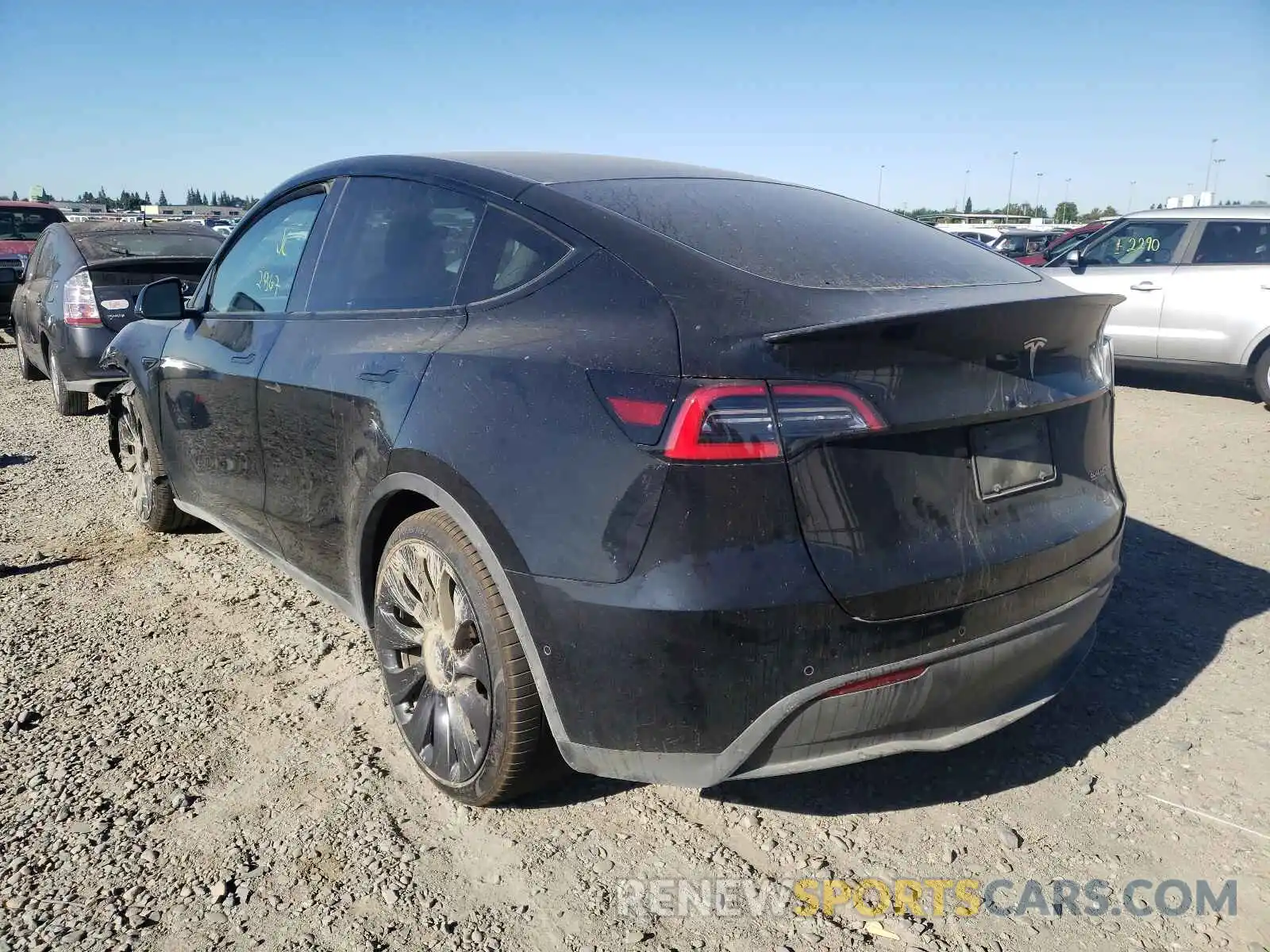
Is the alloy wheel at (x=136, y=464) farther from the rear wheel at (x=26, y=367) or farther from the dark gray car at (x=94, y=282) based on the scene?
the rear wheel at (x=26, y=367)

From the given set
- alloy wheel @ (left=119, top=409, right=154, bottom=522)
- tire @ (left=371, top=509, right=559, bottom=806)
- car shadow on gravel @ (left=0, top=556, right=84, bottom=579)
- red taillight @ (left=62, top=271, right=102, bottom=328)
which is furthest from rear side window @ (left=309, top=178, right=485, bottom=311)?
red taillight @ (left=62, top=271, right=102, bottom=328)

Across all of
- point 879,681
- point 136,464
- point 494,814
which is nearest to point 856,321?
point 879,681

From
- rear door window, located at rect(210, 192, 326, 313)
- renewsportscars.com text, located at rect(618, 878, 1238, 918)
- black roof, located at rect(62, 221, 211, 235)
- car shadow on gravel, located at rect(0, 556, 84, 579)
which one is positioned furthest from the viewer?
black roof, located at rect(62, 221, 211, 235)

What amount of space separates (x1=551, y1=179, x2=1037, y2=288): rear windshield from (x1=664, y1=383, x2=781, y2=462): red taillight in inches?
15.6

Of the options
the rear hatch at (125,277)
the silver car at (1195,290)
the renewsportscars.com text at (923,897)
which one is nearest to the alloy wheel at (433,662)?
the renewsportscars.com text at (923,897)

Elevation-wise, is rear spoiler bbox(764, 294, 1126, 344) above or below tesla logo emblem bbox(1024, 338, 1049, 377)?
above

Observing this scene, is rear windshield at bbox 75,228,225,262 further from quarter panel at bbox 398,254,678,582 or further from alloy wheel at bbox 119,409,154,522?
quarter panel at bbox 398,254,678,582

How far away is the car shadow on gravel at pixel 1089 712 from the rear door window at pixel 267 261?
207 cm

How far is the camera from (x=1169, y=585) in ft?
13.6

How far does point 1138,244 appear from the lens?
939cm

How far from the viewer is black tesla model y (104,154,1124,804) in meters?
2.08

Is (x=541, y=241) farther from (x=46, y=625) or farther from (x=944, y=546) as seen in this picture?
(x=46, y=625)

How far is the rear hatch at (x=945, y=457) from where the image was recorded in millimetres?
2096

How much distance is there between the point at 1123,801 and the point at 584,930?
1503mm
